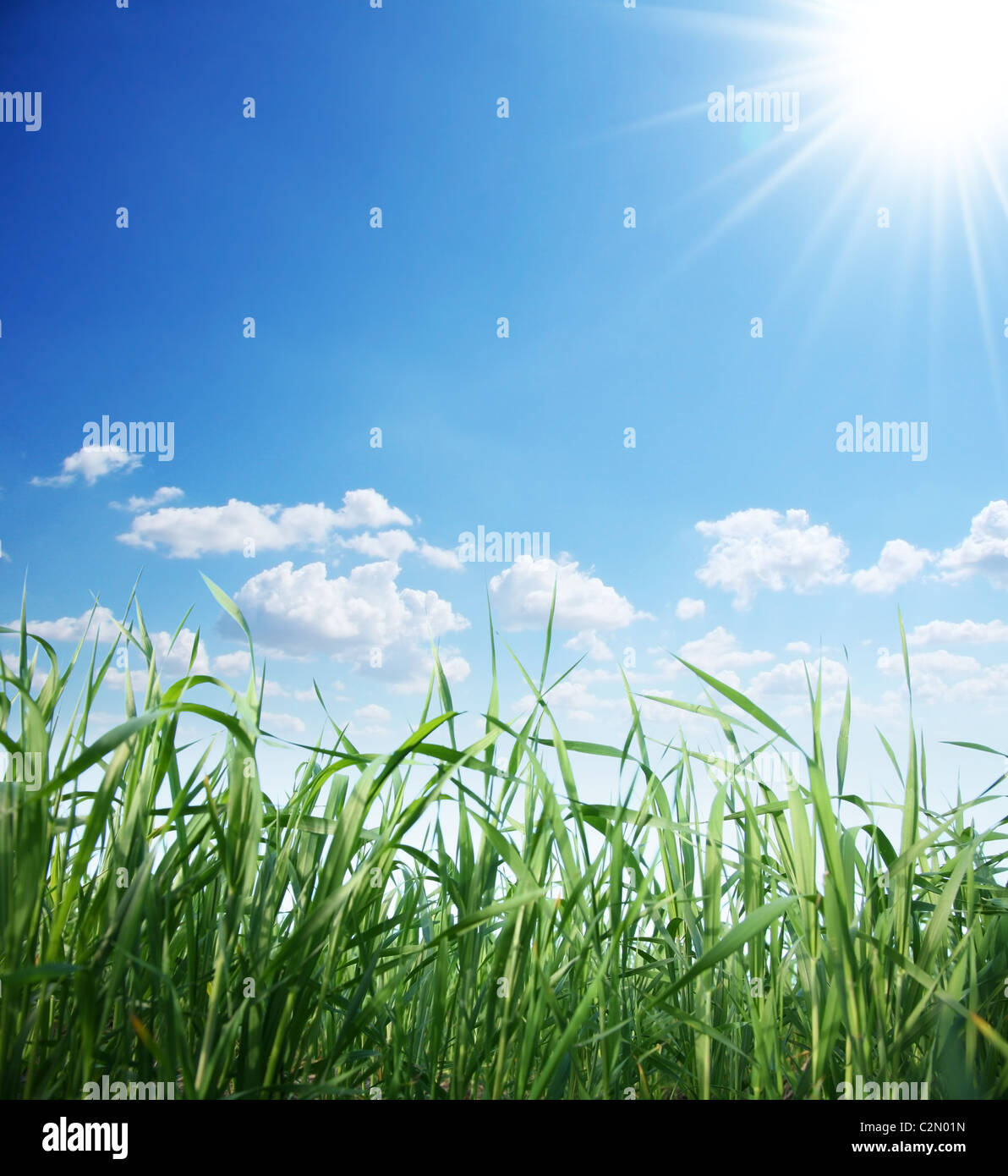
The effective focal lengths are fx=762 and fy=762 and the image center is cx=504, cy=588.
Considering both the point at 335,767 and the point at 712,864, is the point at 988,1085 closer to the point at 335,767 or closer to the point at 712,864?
the point at 712,864

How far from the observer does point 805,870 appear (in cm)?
133

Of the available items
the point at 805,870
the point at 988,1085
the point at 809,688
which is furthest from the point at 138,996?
the point at 988,1085

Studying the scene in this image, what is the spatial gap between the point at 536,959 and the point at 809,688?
0.72 m

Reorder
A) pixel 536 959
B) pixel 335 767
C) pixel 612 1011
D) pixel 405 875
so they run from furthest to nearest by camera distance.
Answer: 1. pixel 405 875
2. pixel 335 767
3. pixel 612 1011
4. pixel 536 959

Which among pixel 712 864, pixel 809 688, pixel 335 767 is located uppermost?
pixel 809 688

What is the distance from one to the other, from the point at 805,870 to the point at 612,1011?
1.36ft

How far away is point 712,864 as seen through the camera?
1446 mm

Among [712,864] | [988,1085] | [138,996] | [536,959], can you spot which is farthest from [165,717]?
[988,1085]
